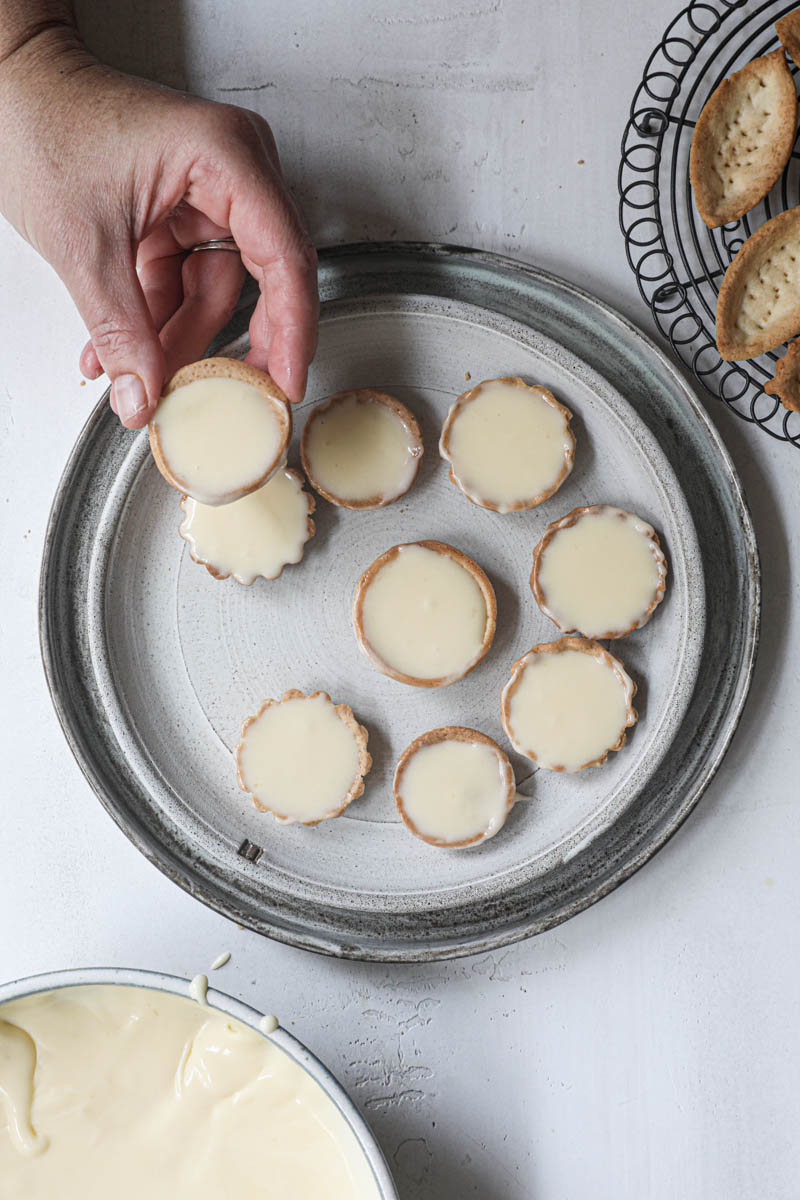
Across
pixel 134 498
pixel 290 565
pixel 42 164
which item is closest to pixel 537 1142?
pixel 290 565

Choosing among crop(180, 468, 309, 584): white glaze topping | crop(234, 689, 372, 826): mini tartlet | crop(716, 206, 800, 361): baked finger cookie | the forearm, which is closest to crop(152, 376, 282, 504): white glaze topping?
crop(180, 468, 309, 584): white glaze topping

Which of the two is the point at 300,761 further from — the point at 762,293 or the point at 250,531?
the point at 762,293

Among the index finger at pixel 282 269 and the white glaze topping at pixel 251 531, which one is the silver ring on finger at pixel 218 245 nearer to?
the index finger at pixel 282 269

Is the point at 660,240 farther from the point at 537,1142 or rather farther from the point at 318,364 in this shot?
the point at 537,1142

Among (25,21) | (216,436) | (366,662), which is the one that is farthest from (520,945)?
(25,21)

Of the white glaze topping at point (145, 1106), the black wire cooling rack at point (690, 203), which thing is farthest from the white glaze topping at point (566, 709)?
the white glaze topping at point (145, 1106)

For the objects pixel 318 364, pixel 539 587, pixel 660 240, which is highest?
pixel 660 240
